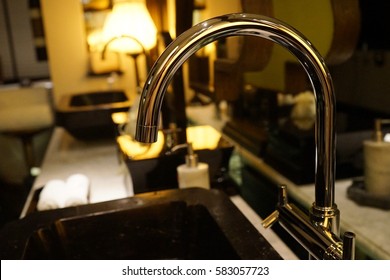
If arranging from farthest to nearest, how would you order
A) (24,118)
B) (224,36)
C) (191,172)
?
(24,118) → (191,172) → (224,36)

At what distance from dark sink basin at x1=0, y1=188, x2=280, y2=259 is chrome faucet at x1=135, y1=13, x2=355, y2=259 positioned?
0.38 meters

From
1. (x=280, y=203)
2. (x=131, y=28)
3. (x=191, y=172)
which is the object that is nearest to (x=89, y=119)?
(x=131, y=28)

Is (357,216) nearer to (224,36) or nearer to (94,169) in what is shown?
(224,36)

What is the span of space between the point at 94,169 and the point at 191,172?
Result: 0.90 metres

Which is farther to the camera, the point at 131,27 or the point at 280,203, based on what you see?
the point at 131,27

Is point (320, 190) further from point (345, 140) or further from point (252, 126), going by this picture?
point (252, 126)

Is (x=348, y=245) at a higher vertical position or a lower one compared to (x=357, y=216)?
higher

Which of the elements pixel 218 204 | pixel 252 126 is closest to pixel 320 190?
pixel 218 204

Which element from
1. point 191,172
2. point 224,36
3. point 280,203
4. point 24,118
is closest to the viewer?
point 224,36

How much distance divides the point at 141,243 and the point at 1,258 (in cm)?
41

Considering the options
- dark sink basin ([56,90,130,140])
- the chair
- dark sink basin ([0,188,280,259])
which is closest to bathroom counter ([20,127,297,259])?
dark sink basin ([56,90,130,140])

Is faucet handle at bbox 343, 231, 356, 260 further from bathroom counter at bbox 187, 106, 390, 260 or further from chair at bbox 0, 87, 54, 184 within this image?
chair at bbox 0, 87, 54, 184

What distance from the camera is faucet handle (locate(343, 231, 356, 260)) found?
0.58m

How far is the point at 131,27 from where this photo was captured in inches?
72.7
